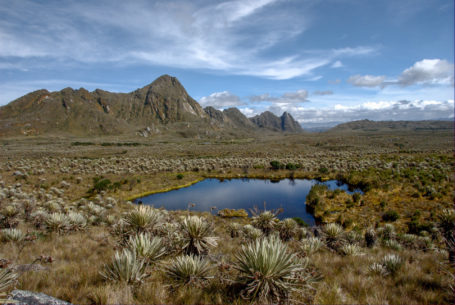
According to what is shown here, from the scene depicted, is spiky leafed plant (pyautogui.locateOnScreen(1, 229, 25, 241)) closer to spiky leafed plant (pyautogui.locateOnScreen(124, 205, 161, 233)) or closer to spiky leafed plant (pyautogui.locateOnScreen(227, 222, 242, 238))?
spiky leafed plant (pyautogui.locateOnScreen(124, 205, 161, 233))

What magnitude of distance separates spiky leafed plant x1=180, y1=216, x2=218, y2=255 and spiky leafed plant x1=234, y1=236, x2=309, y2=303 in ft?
4.42

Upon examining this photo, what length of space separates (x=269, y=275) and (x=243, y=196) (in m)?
18.1

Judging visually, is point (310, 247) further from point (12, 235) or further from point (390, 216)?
point (390, 216)

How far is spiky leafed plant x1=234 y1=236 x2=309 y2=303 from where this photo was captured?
2.97 metres

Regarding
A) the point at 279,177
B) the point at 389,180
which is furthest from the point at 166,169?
the point at 389,180

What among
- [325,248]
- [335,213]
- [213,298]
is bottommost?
[335,213]

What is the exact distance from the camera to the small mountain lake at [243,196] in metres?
17.8

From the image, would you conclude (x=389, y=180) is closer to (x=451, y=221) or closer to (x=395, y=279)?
(x=451, y=221)

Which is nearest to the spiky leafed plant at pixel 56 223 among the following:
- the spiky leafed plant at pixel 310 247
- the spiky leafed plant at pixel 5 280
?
the spiky leafed plant at pixel 5 280

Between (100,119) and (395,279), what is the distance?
560ft

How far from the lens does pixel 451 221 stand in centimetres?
714

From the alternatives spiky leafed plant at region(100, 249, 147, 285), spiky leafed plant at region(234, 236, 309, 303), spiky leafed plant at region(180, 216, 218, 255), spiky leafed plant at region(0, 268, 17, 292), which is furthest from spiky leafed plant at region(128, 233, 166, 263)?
spiky leafed plant at region(234, 236, 309, 303)

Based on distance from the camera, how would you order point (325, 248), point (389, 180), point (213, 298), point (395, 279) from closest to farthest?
point (213, 298)
point (395, 279)
point (325, 248)
point (389, 180)

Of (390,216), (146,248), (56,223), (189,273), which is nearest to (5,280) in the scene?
(146,248)
